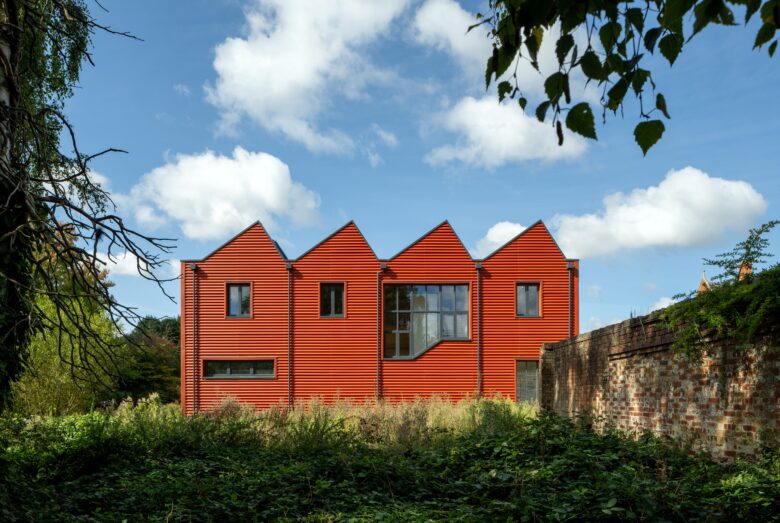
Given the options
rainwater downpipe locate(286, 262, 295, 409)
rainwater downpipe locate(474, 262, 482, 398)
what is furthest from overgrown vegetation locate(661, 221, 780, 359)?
rainwater downpipe locate(286, 262, 295, 409)

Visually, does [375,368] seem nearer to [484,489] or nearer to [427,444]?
[427,444]

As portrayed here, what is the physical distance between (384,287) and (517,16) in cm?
2271

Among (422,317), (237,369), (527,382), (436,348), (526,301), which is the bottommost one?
(527,382)

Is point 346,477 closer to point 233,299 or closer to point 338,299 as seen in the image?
point 338,299

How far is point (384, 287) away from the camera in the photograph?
998 inches

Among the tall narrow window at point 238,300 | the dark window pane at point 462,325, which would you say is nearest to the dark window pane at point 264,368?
the tall narrow window at point 238,300

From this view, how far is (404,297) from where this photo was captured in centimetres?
2542

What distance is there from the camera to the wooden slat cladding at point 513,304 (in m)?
24.9

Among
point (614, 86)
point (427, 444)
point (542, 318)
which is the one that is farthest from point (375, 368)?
point (614, 86)

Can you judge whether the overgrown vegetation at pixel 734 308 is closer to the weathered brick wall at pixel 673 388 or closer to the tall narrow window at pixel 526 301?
the weathered brick wall at pixel 673 388

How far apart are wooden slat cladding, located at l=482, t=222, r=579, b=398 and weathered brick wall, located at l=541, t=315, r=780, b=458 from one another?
1093 cm

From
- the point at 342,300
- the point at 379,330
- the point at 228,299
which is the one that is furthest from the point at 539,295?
the point at 228,299

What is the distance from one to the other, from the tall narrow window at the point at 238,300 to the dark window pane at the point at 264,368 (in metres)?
2.03

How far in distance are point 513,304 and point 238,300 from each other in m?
11.0
